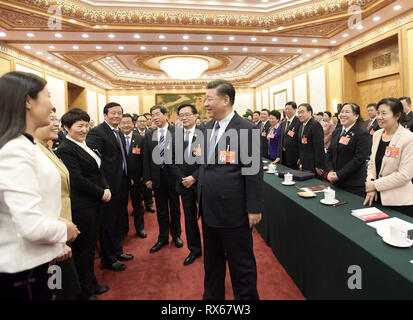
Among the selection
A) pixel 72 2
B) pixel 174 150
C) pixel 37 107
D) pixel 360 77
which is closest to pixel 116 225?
pixel 174 150

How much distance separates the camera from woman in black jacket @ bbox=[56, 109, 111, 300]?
1807 millimetres

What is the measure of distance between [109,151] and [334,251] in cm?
208

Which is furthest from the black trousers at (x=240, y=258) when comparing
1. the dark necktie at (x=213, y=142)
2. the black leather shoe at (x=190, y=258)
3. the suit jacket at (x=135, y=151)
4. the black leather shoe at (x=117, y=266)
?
the suit jacket at (x=135, y=151)

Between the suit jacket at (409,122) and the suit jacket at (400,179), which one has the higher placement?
the suit jacket at (409,122)

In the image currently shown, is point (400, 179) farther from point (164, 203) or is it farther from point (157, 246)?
point (157, 246)

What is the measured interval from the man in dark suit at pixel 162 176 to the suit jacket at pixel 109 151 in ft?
1.45

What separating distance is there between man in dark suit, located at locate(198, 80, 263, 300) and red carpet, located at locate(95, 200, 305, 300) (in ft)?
1.62

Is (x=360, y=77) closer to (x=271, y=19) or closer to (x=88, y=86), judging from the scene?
(x=271, y=19)

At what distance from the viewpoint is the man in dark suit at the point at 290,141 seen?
12.7ft

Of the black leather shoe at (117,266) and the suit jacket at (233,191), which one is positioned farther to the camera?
the black leather shoe at (117,266)

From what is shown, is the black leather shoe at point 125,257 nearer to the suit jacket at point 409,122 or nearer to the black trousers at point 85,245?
the black trousers at point 85,245

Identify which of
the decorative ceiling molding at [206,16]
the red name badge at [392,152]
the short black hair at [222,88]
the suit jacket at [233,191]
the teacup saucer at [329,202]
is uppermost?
the decorative ceiling molding at [206,16]

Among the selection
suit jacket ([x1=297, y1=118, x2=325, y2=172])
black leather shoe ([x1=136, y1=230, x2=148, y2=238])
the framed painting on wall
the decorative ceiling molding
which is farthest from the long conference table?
the framed painting on wall
